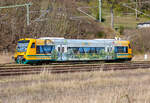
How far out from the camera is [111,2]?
5706 cm

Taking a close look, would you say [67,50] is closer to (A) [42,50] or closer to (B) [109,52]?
(A) [42,50]

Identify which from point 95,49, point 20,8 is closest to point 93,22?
point 20,8

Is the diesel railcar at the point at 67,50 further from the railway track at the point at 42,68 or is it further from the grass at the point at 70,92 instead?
the grass at the point at 70,92

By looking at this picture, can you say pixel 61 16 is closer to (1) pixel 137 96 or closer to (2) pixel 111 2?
(2) pixel 111 2

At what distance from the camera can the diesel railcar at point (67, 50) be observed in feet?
83.0

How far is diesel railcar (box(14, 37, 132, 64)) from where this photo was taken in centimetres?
2531

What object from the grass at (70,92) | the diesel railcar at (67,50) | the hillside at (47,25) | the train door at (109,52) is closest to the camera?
the grass at (70,92)

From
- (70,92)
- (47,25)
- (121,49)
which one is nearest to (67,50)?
(121,49)

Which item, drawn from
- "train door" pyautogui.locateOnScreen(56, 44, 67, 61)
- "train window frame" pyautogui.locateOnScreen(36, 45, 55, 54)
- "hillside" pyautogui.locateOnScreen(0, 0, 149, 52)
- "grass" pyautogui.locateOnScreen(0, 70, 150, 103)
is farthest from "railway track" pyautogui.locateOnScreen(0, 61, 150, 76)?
"hillside" pyautogui.locateOnScreen(0, 0, 149, 52)

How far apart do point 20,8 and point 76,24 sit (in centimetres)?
1020

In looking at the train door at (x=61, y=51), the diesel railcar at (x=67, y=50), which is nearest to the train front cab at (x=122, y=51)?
the diesel railcar at (x=67, y=50)

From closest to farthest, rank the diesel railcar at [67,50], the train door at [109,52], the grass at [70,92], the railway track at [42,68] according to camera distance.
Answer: the grass at [70,92] < the railway track at [42,68] < the diesel railcar at [67,50] < the train door at [109,52]

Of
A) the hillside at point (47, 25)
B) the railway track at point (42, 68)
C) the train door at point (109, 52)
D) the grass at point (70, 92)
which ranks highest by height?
the hillside at point (47, 25)

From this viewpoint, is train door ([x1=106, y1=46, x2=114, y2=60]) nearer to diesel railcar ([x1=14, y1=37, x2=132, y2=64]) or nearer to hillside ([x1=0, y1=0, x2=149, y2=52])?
diesel railcar ([x1=14, y1=37, x2=132, y2=64])
